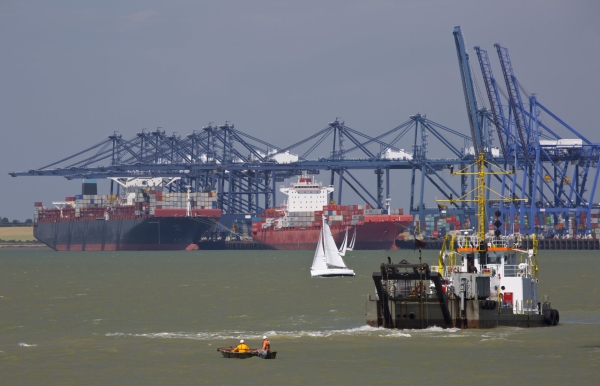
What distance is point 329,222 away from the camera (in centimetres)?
18688

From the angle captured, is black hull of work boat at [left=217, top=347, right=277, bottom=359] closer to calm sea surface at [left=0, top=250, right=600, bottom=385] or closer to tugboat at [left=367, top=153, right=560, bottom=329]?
calm sea surface at [left=0, top=250, right=600, bottom=385]

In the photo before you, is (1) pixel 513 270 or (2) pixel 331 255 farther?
(2) pixel 331 255

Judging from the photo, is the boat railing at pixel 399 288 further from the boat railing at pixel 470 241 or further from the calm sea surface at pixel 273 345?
the boat railing at pixel 470 241

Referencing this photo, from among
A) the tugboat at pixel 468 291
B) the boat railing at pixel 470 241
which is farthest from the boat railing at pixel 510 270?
the boat railing at pixel 470 241

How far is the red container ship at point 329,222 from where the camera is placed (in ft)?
600

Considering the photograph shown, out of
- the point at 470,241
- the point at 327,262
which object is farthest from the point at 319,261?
the point at 470,241

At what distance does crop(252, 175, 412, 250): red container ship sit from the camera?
183 meters

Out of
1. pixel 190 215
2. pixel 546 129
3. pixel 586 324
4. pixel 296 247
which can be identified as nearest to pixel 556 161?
pixel 546 129

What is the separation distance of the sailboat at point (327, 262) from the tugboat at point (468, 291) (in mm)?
53926

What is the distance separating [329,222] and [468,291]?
5808 inches

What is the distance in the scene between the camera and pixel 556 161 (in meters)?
164

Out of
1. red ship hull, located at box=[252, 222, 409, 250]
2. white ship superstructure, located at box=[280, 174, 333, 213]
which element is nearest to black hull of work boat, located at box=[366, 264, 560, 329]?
red ship hull, located at box=[252, 222, 409, 250]

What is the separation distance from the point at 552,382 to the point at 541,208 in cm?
14296

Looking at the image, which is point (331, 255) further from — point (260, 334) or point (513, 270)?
point (513, 270)
